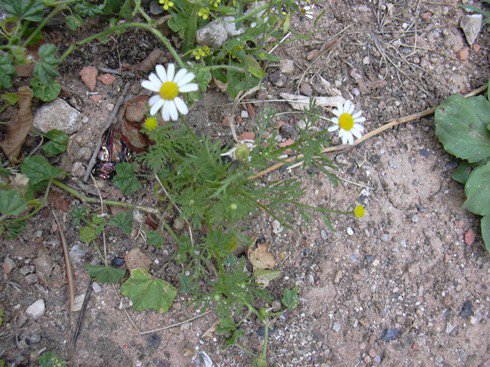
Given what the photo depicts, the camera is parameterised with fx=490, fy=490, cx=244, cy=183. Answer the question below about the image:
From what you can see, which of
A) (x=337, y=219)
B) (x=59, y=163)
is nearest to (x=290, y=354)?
(x=337, y=219)

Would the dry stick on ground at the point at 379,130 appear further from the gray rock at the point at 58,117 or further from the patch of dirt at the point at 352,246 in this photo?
the gray rock at the point at 58,117

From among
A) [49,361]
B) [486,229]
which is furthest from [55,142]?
[486,229]

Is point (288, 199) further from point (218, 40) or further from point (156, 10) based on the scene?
point (156, 10)

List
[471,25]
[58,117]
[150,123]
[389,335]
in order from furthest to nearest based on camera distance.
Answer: [471,25]
[389,335]
[58,117]
[150,123]

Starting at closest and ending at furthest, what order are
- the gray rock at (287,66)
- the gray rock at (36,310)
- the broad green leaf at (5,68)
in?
the broad green leaf at (5,68) < the gray rock at (36,310) < the gray rock at (287,66)

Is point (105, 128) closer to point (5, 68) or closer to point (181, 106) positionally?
point (5, 68)

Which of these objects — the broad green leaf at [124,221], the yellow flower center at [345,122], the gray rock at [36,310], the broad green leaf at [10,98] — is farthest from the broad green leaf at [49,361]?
the yellow flower center at [345,122]

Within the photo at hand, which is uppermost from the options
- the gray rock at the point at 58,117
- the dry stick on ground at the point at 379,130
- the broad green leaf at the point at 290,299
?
the gray rock at the point at 58,117

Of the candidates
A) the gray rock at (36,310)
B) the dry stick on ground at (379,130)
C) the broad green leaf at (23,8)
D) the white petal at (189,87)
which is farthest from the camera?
the dry stick on ground at (379,130)
